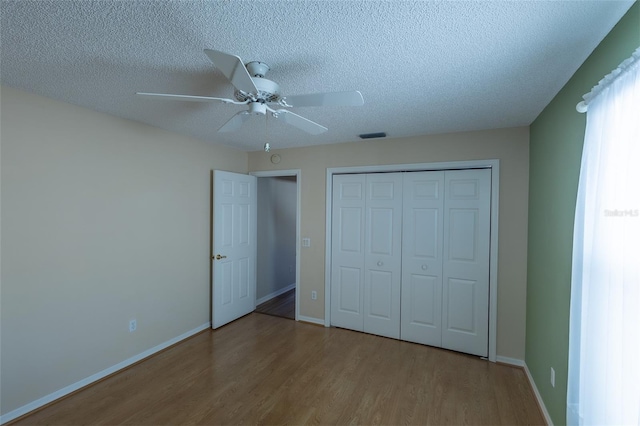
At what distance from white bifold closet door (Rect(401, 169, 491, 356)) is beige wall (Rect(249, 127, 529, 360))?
0.16m

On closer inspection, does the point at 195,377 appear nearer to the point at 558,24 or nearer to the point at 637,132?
the point at 637,132

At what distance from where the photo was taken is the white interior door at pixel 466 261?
3037 mm

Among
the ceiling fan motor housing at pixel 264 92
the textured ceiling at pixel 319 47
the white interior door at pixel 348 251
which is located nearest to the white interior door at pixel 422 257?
the white interior door at pixel 348 251

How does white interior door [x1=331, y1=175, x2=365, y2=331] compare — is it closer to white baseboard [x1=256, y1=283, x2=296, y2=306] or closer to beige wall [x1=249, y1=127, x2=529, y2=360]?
beige wall [x1=249, y1=127, x2=529, y2=360]

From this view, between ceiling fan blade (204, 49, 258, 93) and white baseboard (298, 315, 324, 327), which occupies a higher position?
ceiling fan blade (204, 49, 258, 93)

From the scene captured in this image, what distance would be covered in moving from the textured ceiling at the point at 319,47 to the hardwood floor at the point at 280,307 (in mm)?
3014

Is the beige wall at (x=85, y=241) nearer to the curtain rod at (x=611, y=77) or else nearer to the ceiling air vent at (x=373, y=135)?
the ceiling air vent at (x=373, y=135)

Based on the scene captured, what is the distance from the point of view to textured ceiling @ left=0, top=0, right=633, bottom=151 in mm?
1249

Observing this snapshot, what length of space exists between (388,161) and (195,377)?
3016 millimetres

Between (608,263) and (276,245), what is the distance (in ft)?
14.7

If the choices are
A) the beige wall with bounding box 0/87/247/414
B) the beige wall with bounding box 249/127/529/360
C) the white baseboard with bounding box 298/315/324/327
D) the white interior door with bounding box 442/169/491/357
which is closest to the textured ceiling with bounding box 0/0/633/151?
the beige wall with bounding box 0/87/247/414

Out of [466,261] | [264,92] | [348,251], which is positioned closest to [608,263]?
[264,92]

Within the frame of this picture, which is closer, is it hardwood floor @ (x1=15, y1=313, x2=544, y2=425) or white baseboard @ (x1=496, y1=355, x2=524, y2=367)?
hardwood floor @ (x1=15, y1=313, x2=544, y2=425)

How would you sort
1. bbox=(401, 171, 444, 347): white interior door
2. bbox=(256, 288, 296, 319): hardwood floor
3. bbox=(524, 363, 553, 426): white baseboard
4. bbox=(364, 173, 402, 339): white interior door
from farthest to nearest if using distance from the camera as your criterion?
bbox=(256, 288, 296, 319): hardwood floor, bbox=(364, 173, 402, 339): white interior door, bbox=(401, 171, 444, 347): white interior door, bbox=(524, 363, 553, 426): white baseboard
